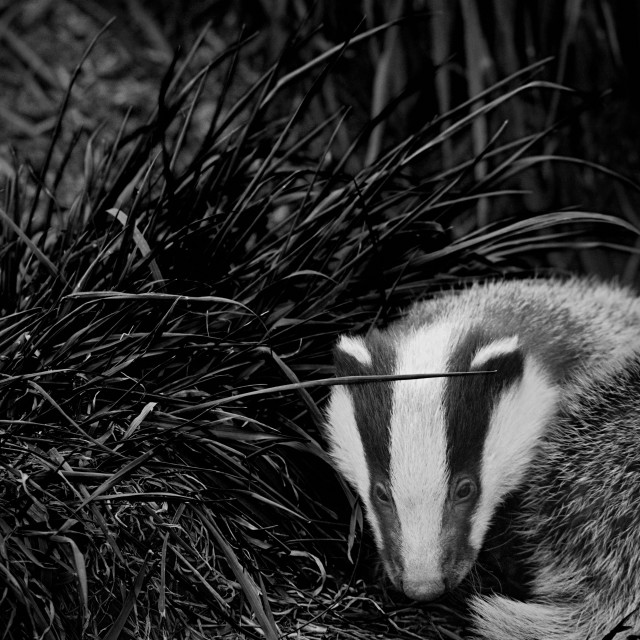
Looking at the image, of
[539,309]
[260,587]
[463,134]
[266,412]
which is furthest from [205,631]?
[463,134]

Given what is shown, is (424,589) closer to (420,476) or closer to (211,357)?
(420,476)

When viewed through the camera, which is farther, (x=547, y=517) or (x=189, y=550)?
(x=547, y=517)

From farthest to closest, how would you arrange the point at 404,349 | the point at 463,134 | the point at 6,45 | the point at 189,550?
the point at 6,45
the point at 463,134
the point at 404,349
the point at 189,550

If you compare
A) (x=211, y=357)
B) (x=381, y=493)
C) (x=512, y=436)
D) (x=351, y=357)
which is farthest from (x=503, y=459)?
(x=211, y=357)

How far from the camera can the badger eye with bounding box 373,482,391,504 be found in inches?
88.6

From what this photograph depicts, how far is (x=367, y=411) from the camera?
2.33 meters

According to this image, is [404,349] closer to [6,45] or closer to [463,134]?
[463,134]

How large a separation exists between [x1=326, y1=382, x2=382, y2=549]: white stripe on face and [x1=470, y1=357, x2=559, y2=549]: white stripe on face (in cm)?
29

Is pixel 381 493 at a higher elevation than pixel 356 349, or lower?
lower

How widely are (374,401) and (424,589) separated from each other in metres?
0.49

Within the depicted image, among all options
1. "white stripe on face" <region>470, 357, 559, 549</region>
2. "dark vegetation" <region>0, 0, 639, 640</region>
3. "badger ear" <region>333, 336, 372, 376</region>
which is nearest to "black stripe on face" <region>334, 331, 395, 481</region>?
"badger ear" <region>333, 336, 372, 376</region>

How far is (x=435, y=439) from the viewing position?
2197 mm

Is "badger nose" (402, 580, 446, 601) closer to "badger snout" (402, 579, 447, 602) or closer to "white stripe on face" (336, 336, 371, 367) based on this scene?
"badger snout" (402, 579, 447, 602)

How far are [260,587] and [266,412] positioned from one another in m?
0.50
